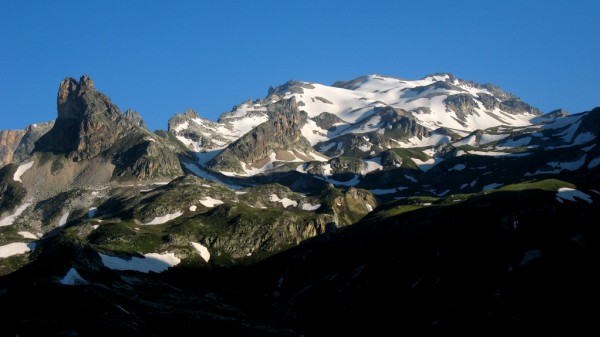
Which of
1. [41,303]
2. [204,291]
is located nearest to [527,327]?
[41,303]

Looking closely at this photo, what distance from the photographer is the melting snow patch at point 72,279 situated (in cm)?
10478

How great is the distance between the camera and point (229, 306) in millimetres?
141125

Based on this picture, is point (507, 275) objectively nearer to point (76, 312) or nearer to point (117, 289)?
point (76, 312)

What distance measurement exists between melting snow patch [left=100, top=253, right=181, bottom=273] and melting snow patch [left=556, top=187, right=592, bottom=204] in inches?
4450

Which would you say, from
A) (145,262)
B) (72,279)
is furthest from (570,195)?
(145,262)

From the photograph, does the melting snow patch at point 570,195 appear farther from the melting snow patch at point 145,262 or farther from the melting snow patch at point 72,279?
the melting snow patch at point 145,262

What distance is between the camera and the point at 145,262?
184 m

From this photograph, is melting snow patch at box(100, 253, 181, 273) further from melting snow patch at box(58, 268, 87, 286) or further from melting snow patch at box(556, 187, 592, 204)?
melting snow patch at box(556, 187, 592, 204)

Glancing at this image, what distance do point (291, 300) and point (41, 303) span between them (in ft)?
202

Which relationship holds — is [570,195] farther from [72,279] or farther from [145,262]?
[145,262]

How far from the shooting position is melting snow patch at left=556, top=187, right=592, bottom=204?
134 meters

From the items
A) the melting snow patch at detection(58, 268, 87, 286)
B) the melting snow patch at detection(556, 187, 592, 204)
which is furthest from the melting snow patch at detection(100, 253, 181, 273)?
the melting snow patch at detection(556, 187, 592, 204)

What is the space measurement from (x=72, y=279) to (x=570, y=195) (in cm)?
Answer: 10959

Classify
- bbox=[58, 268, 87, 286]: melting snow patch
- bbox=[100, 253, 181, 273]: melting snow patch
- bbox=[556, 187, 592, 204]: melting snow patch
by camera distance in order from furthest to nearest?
bbox=[100, 253, 181, 273]: melting snow patch
bbox=[556, 187, 592, 204]: melting snow patch
bbox=[58, 268, 87, 286]: melting snow patch
